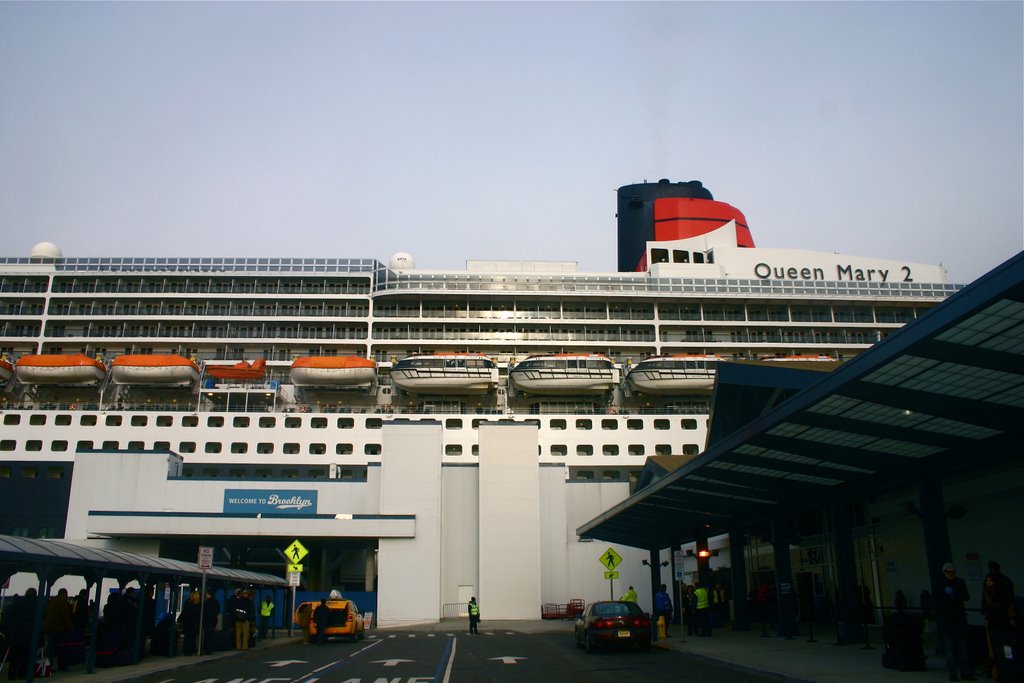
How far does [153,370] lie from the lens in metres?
48.8

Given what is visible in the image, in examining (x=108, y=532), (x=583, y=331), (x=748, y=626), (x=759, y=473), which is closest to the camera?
(x=759, y=473)

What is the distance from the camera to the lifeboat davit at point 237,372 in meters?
49.6

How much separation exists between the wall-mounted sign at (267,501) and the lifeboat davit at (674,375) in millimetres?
19919

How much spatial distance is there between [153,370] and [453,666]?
38157 millimetres

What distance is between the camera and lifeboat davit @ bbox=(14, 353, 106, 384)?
49.3 m

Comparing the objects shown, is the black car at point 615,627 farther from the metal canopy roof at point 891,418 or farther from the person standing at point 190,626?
the person standing at point 190,626

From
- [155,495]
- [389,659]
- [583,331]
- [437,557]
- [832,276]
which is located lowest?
[389,659]

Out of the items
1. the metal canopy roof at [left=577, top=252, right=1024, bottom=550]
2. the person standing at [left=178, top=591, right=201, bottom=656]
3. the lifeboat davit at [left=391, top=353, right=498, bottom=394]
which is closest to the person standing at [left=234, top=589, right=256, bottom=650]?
the person standing at [left=178, top=591, right=201, bottom=656]

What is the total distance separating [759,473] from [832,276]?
43008mm

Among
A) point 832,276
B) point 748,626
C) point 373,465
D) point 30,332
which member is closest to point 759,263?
point 832,276

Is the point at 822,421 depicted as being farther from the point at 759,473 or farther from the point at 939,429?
the point at 759,473

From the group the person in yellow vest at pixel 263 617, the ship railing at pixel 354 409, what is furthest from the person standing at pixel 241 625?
the ship railing at pixel 354 409

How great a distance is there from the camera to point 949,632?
1198 centimetres

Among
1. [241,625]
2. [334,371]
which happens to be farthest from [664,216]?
[241,625]
